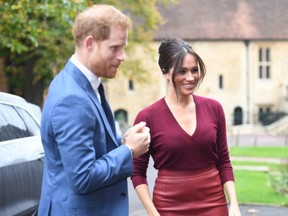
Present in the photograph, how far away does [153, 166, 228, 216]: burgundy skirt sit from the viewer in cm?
366

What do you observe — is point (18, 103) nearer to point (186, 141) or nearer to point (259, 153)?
point (186, 141)

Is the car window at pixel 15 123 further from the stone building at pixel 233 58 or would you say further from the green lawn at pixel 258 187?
the stone building at pixel 233 58

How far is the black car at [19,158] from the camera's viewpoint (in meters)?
4.81

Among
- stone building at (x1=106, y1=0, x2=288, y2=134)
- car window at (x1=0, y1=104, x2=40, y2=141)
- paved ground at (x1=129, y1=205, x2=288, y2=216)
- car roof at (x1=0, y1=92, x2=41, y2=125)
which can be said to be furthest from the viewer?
stone building at (x1=106, y1=0, x2=288, y2=134)

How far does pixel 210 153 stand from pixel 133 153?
2.88 feet

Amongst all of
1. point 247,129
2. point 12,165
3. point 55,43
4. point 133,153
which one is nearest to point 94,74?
point 133,153

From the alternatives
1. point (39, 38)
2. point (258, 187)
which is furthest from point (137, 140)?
point (39, 38)

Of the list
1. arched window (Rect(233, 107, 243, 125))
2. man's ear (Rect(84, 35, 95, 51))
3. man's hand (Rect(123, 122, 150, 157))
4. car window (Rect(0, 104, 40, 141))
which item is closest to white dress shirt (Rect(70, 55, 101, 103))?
man's ear (Rect(84, 35, 95, 51))

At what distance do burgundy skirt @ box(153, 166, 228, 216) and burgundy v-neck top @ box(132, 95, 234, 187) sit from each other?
53mm

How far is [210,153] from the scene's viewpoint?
3.73 metres

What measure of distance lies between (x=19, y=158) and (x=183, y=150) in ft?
6.41

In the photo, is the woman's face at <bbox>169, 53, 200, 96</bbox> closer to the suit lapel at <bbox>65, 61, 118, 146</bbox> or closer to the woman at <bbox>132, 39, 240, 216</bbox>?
the woman at <bbox>132, 39, 240, 216</bbox>

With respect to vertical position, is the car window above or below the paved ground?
above

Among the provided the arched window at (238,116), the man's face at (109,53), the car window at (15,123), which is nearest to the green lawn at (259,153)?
the car window at (15,123)
